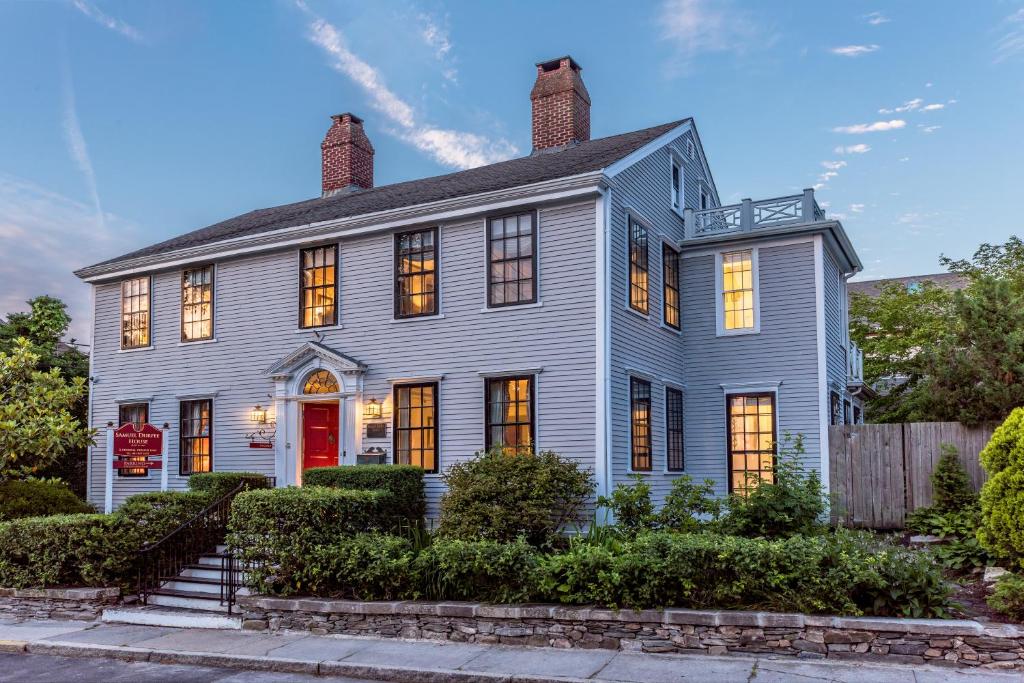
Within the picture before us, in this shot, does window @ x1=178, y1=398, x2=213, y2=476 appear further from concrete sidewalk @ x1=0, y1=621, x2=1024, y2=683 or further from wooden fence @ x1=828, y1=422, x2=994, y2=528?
wooden fence @ x1=828, y1=422, x2=994, y2=528

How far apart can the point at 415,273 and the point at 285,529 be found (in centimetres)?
586

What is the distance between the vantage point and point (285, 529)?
10758mm

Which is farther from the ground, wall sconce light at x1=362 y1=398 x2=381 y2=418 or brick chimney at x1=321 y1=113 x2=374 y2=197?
brick chimney at x1=321 y1=113 x2=374 y2=197

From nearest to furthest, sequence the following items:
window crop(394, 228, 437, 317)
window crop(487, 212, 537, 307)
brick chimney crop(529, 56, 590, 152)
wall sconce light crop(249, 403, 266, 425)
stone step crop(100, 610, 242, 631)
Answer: stone step crop(100, 610, 242, 631), window crop(487, 212, 537, 307), window crop(394, 228, 437, 317), wall sconce light crop(249, 403, 266, 425), brick chimney crop(529, 56, 590, 152)

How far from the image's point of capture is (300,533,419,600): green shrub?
9953 mm

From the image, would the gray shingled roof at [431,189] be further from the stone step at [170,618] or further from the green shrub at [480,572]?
the stone step at [170,618]

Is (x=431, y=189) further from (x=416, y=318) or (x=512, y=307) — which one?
(x=512, y=307)

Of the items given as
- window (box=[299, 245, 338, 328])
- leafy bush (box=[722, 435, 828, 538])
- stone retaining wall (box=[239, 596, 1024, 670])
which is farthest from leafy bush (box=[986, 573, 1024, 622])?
window (box=[299, 245, 338, 328])

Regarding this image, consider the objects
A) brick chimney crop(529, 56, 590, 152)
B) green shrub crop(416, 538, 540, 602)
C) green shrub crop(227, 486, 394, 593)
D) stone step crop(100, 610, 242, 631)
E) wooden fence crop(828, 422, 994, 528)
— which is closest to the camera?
green shrub crop(416, 538, 540, 602)

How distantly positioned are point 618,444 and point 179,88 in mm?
11337

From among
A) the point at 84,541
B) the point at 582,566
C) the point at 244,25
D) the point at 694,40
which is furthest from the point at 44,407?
the point at 694,40

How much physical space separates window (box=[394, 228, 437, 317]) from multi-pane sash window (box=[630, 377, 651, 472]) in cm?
372

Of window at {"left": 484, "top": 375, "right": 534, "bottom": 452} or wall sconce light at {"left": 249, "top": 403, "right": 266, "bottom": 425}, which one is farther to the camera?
wall sconce light at {"left": 249, "top": 403, "right": 266, "bottom": 425}

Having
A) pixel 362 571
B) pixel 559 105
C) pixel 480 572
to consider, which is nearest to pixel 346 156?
pixel 559 105
